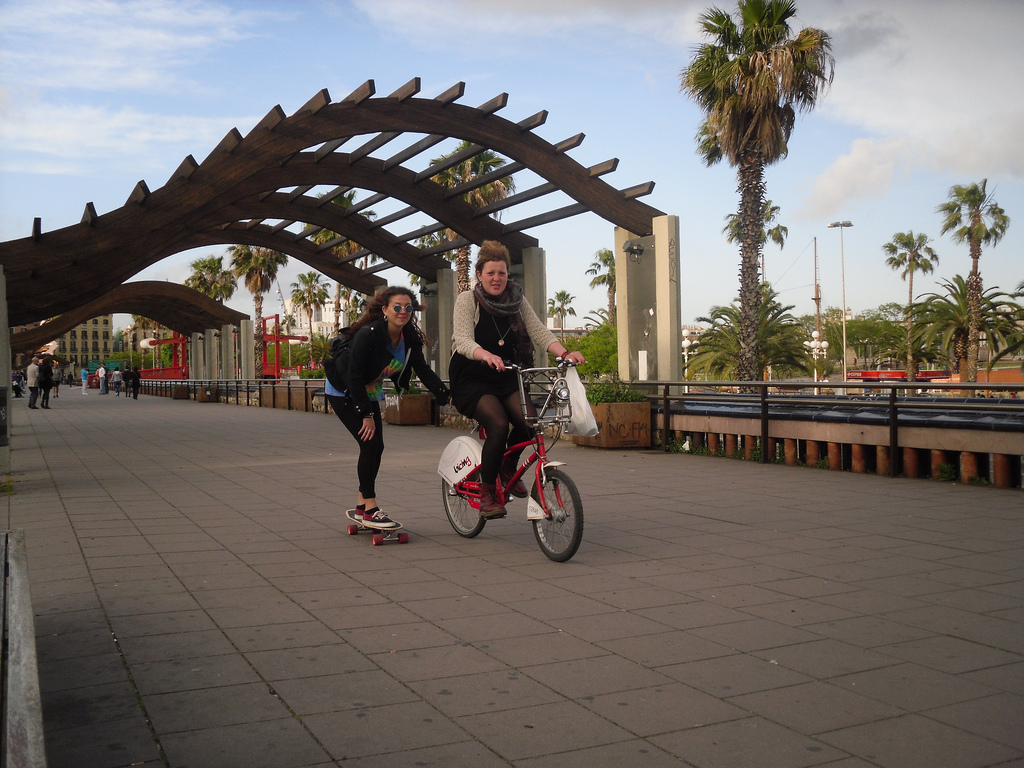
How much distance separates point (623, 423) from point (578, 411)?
7220mm

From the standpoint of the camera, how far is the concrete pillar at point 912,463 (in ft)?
30.8

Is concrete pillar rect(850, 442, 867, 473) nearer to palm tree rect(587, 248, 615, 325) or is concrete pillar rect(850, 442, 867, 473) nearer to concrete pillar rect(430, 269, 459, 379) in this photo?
concrete pillar rect(430, 269, 459, 379)

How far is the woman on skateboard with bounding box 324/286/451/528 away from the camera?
630cm

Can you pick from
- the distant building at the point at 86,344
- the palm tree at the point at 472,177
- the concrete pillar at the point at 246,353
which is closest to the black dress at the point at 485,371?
the palm tree at the point at 472,177

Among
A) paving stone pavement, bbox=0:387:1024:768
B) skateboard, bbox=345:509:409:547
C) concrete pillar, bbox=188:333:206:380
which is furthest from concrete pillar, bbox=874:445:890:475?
concrete pillar, bbox=188:333:206:380

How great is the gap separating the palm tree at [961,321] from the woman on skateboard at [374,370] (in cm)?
4146

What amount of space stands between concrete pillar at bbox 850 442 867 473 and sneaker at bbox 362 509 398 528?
5578 mm

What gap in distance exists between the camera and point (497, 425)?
594cm

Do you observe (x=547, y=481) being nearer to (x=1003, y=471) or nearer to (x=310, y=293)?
(x=1003, y=471)

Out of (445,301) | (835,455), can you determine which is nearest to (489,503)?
(835,455)

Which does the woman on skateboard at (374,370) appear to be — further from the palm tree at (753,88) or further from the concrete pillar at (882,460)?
the palm tree at (753,88)

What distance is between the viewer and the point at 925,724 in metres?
3.08

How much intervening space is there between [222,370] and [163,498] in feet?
103

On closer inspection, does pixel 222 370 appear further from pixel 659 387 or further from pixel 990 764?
pixel 990 764
